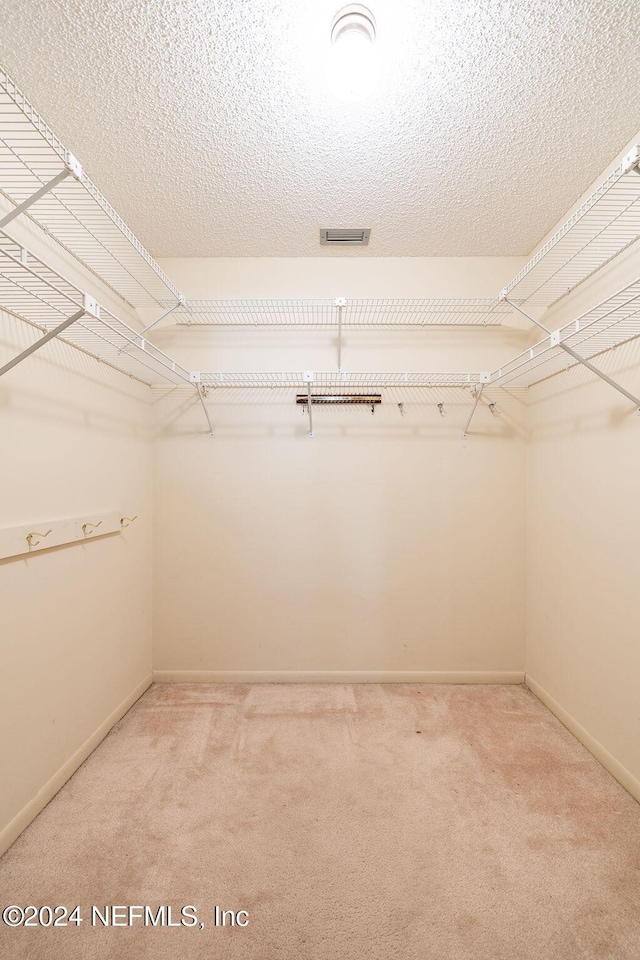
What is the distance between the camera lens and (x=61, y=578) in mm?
1628

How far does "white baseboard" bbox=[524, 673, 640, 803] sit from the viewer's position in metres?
1.56

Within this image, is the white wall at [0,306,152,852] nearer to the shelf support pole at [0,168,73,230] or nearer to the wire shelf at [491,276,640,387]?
the shelf support pole at [0,168,73,230]

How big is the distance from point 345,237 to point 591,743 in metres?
2.75

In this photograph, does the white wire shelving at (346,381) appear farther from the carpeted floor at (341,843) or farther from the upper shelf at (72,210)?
the carpeted floor at (341,843)

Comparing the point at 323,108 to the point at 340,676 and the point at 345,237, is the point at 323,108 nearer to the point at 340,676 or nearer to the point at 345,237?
the point at 345,237

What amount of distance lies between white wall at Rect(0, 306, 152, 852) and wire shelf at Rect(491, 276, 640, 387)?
1.90m

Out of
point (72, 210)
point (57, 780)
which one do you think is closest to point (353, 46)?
point (72, 210)

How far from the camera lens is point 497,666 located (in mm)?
2416

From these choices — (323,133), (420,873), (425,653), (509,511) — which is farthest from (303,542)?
(323,133)

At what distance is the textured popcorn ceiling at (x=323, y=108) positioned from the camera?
1.15m

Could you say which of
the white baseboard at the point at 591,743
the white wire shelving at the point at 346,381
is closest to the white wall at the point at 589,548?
the white baseboard at the point at 591,743

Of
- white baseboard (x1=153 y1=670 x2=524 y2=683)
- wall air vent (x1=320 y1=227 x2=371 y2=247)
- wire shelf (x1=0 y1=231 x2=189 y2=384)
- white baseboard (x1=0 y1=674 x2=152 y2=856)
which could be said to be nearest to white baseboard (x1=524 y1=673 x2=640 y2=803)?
white baseboard (x1=153 y1=670 x2=524 y2=683)

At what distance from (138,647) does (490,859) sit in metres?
1.86

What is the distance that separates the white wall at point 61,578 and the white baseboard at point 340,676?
279 millimetres
